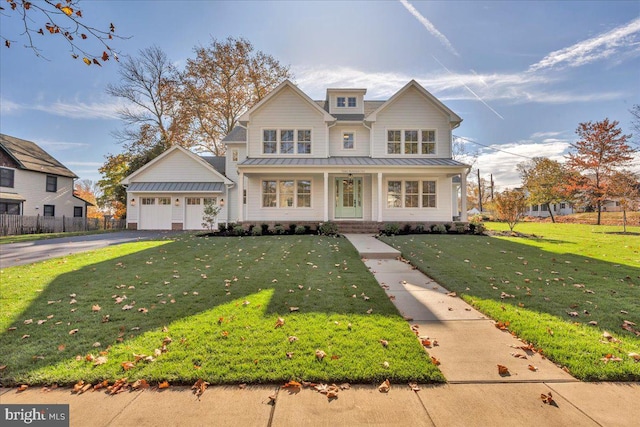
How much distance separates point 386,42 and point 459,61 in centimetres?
551

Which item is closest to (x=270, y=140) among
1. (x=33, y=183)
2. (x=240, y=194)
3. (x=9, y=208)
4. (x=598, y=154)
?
(x=240, y=194)

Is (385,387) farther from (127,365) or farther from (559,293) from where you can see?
(559,293)

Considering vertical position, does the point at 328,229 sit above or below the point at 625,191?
below

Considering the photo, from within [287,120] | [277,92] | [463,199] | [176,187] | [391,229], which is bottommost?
[391,229]

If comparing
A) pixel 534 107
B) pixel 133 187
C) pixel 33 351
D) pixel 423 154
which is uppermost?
pixel 534 107

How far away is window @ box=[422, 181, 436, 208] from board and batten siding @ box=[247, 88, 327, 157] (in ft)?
21.1

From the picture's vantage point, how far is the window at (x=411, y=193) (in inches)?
658

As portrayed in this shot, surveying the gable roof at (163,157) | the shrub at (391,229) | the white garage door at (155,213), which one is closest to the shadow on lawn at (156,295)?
the shrub at (391,229)

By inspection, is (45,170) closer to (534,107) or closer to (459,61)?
(459,61)

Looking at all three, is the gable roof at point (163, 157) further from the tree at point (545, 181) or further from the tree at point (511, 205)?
the tree at point (545, 181)

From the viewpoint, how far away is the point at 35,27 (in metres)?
3.24

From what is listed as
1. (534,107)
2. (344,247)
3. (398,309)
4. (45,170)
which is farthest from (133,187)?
(534,107)

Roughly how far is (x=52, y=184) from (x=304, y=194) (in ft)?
81.3

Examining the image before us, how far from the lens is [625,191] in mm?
18906
